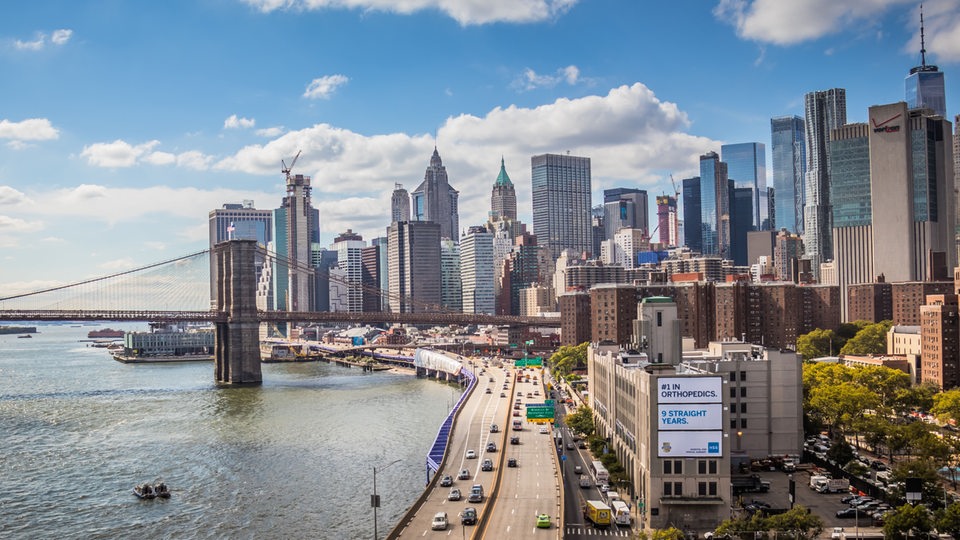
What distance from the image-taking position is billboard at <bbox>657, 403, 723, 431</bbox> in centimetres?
4747

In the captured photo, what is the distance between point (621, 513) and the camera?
4775 cm

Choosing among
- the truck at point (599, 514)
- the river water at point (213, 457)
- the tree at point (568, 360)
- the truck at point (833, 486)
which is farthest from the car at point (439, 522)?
the tree at point (568, 360)

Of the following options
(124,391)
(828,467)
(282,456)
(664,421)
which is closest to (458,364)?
→ (124,391)

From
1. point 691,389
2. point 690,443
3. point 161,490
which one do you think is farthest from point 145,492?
point 691,389

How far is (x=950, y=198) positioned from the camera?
17650 cm

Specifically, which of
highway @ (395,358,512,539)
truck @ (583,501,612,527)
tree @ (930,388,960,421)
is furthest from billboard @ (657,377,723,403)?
tree @ (930,388,960,421)

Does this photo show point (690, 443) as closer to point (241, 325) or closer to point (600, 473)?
point (600, 473)

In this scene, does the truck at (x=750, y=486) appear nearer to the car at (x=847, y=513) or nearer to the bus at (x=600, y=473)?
the car at (x=847, y=513)

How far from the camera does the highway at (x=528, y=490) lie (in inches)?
1729

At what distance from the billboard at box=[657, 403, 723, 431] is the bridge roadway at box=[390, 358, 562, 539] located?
25.8ft

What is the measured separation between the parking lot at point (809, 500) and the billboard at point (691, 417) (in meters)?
7.07

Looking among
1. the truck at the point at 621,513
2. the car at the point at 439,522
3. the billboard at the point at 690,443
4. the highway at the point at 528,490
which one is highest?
the billboard at the point at 690,443

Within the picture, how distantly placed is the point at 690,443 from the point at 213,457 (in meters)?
43.0

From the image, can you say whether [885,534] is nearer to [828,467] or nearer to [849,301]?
[828,467]
